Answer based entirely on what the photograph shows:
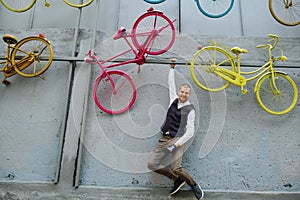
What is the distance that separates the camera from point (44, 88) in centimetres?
565

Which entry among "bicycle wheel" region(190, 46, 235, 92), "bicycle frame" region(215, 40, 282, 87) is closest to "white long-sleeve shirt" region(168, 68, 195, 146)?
"bicycle wheel" region(190, 46, 235, 92)

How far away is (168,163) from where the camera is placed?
193 inches

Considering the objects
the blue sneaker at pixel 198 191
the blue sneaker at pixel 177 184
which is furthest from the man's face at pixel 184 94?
the blue sneaker at pixel 198 191

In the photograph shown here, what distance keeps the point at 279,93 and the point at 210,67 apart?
4.07ft

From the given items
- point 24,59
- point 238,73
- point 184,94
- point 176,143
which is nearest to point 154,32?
point 184,94

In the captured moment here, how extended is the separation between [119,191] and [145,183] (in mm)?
418

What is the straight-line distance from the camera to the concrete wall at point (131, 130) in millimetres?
5066

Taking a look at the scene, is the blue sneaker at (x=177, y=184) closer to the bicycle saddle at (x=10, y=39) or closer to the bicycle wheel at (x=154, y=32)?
the bicycle wheel at (x=154, y=32)

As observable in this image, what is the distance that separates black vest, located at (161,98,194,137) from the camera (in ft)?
15.8

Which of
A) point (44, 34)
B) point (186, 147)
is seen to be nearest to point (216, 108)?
point (186, 147)

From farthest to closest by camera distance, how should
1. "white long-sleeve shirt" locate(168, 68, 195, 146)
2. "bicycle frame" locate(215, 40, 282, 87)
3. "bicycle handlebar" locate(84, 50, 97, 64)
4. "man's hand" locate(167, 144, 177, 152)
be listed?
"bicycle handlebar" locate(84, 50, 97, 64)
"bicycle frame" locate(215, 40, 282, 87)
"white long-sleeve shirt" locate(168, 68, 195, 146)
"man's hand" locate(167, 144, 177, 152)

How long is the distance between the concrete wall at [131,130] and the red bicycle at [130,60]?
170 millimetres

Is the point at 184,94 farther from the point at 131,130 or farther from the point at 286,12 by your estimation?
the point at 286,12

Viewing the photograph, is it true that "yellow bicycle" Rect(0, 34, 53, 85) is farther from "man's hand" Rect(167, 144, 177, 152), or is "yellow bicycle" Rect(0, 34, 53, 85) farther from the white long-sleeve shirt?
"man's hand" Rect(167, 144, 177, 152)
